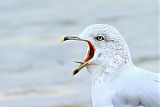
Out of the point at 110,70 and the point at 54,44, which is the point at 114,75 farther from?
the point at 54,44

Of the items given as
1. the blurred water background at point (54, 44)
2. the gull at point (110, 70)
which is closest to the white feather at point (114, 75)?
the gull at point (110, 70)

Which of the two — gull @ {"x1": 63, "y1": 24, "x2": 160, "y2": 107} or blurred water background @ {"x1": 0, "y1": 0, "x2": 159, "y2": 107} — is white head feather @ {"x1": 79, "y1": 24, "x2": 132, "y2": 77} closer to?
gull @ {"x1": 63, "y1": 24, "x2": 160, "y2": 107}

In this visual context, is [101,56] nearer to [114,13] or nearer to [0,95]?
[0,95]

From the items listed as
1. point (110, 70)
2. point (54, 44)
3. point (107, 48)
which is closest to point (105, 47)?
point (107, 48)

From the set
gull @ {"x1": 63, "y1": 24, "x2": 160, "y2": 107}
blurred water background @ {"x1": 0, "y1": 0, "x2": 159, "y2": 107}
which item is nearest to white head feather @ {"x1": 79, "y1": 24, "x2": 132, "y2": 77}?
gull @ {"x1": 63, "y1": 24, "x2": 160, "y2": 107}

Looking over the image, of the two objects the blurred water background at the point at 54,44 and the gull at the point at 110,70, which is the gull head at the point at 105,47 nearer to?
the gull at the point at 110,70

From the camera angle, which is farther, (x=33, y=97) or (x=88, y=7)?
(x=88, y=7)

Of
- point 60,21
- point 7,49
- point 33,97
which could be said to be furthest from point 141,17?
point 33,97

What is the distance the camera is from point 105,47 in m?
4.30

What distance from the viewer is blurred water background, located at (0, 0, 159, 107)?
22.6ft

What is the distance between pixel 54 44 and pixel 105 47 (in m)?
4.13

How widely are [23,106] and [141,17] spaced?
3.33m

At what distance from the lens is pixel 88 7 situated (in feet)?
33.1

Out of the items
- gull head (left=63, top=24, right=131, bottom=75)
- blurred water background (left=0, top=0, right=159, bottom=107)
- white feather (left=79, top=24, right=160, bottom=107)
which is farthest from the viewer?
blurred water background (left=0, top=0, right=159, bottom=107)
